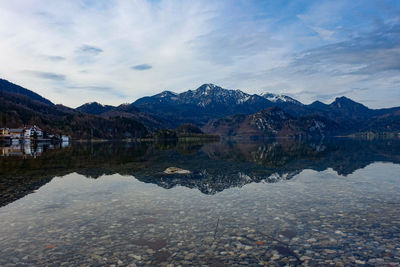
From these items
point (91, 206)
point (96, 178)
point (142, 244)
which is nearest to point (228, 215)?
point (142, 244)

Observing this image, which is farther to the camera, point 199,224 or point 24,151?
point 24,151

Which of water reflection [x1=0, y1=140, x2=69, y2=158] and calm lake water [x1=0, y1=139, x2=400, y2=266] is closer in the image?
calm lake water [x1=0, y1=139, x2=400, y2=266]

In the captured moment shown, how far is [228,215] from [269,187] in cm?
1338

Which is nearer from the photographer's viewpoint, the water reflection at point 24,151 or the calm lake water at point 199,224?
the calm lake water at point 199,224

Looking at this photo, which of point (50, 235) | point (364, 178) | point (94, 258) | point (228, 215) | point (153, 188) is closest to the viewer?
point (94, 258)

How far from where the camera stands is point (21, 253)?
14.5 metres

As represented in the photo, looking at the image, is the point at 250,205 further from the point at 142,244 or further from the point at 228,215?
the point at 142,244

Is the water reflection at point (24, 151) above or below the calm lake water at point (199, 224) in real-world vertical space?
above

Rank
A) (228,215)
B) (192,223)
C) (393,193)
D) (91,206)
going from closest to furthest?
(192,223) → (228,215) → (91,206) → (393,193)

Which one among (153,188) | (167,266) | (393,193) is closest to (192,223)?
(167,266)

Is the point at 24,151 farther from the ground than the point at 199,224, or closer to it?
farther from the ground

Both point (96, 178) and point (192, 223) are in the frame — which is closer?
point (192, 223)

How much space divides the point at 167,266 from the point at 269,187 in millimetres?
22924

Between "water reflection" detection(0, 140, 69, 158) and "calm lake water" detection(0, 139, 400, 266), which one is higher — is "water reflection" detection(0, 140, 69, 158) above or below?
above
